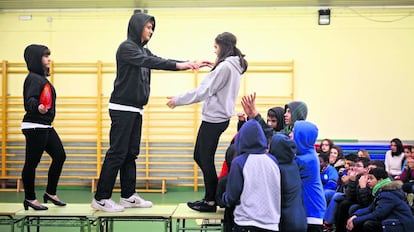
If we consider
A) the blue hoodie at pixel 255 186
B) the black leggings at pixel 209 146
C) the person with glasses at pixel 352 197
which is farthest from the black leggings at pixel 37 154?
the person with glasses at pixel 352 197

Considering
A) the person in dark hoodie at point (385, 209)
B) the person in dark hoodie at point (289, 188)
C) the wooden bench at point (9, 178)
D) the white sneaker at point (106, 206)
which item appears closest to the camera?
the person in dark hoodie at point (289, 188)

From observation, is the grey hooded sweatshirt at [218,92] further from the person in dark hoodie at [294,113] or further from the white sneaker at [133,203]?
the white sneaker at [133,203]

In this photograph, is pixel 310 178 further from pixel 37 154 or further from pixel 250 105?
pixel 37 154

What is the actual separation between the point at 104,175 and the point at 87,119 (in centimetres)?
613

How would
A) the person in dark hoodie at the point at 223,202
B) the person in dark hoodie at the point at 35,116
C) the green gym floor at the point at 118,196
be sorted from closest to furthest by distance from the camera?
the person in dark hoodie at the point at 223,202 < the person in dark hoodie at the point at 35,116 < the green gym floor at the point at 118,196

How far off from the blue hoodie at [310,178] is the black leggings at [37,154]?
7.45 ft

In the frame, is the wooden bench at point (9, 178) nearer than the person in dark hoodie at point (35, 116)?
No

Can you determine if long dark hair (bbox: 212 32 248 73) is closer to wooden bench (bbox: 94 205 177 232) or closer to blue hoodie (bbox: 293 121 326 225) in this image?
blue hoodie (bbox: 293 121 326 225)

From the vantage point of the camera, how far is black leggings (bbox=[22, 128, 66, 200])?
4.57 m

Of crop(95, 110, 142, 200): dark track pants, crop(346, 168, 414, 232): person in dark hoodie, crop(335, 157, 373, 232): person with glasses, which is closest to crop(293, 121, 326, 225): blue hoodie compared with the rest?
crop(346, 168, 414, 232): person in dark hoodie

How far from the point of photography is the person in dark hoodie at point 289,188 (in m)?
3.78

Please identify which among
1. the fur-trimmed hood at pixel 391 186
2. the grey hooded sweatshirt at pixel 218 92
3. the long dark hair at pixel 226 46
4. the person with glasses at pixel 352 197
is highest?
the long dark hair at pixel 226 46

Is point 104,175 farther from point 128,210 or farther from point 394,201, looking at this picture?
point 394,201

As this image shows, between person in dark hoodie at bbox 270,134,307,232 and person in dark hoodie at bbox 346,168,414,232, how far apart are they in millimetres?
1417
